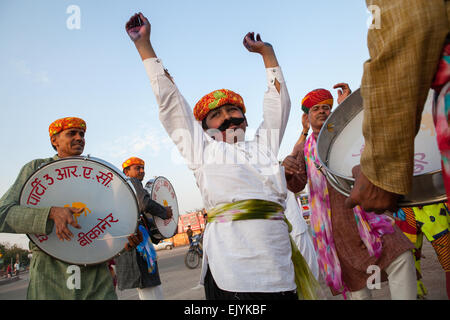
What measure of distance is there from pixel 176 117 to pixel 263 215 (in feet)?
2.45

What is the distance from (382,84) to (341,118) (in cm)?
75

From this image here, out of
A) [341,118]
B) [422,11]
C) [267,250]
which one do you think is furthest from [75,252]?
[422,11]

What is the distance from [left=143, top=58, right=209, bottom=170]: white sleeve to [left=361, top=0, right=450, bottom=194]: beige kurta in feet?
3.68

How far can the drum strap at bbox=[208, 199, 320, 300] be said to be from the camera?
1.76 meters

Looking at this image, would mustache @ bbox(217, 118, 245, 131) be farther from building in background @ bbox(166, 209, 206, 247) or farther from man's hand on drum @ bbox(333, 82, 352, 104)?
building in background @ bbox(166, 209, 206, 247)

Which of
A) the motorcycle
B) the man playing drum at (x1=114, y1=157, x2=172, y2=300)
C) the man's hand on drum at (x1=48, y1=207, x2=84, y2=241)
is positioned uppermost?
the man's hand on drum at (x1=48, y1=207, x2=84, y2=241)

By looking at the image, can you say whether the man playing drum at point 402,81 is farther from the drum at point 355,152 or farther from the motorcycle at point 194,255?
the motorcycle at point 194,255

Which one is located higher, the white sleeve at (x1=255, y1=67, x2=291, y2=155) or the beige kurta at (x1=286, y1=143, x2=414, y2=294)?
the white sleeve at (x1=255, y1=67, x2=291, y2=155)

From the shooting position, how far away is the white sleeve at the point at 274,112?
7.13 ft

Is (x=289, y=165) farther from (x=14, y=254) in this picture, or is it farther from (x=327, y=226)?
(x=14, y=254)

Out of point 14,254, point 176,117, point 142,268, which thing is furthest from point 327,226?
point 14,254

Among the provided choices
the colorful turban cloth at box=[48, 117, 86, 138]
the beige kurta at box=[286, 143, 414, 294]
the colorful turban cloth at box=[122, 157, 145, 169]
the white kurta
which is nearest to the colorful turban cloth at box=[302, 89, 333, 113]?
the beige kurta at box=[286, 143, 414, 294]

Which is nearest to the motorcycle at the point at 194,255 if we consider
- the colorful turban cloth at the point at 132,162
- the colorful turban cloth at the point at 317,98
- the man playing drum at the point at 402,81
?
the colorful turban cloth at the point at 132,162

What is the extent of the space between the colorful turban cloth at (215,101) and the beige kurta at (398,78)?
129cm
